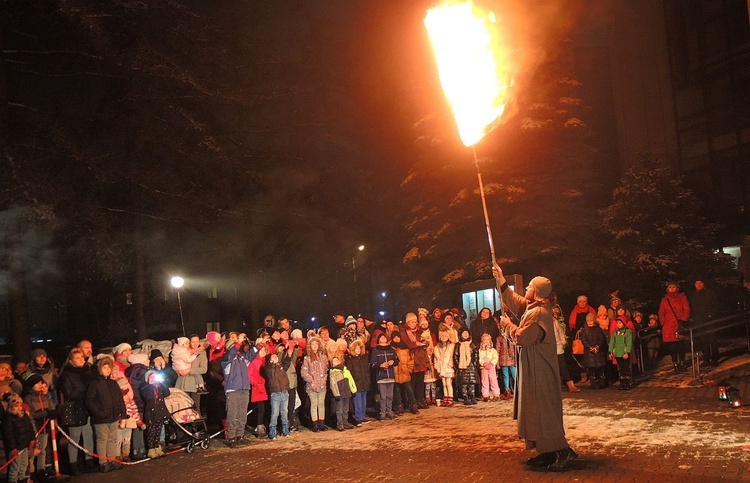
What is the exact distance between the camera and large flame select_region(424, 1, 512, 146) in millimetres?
10016

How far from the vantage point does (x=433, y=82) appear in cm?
2230

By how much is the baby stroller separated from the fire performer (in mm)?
5587

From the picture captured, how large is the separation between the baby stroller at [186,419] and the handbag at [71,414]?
131 centimetres

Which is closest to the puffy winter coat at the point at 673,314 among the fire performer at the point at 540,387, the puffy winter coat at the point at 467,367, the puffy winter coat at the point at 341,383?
the puffy winter coat at the point at 467,367

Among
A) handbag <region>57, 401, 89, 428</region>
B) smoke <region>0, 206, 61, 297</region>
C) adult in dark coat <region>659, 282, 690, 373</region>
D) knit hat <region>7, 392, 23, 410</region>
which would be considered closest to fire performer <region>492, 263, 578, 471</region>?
handbag <region>57, 401, 89, 428</region>

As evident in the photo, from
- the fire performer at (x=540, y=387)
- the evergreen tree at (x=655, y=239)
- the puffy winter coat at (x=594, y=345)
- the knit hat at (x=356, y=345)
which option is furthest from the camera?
the evergreen tree at (x=655, y=239)

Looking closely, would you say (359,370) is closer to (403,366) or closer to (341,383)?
(341,383)

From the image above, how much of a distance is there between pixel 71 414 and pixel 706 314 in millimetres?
13508

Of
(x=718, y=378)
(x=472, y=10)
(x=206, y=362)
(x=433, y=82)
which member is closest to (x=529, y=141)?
(x=433, y=82)

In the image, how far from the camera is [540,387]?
847 cm

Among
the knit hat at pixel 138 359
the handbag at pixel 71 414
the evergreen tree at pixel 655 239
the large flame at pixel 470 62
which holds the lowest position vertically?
the handbag at pixel 71 414

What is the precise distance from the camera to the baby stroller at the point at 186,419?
11.5 m

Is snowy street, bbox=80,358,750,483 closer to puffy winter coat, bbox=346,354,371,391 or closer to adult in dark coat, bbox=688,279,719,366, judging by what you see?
puffy winter coat, bbox=346,354,371,391

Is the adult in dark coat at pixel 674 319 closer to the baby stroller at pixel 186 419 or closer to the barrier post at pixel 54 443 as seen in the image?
the baby stroller at pixel 186 419
